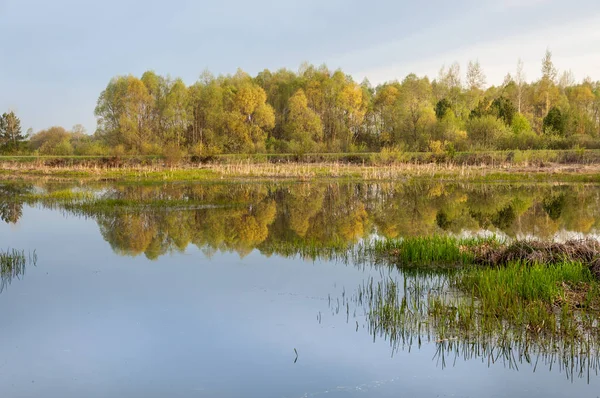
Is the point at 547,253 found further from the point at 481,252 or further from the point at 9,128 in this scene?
the point at 9,128

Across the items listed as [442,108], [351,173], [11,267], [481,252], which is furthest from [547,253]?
[442,108]

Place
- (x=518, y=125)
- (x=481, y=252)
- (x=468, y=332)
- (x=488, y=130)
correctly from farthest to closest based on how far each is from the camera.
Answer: (x=518, y=125)
(x=488, y=130)
(x=481, y=252)
(x=468, y=332)

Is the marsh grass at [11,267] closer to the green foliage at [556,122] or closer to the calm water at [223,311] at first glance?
the calm water at [223,311]

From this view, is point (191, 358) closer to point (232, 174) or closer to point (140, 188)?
point (140, 188)

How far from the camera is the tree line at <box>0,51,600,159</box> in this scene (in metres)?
52.8

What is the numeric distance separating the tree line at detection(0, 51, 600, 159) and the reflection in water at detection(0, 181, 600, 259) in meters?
22.7

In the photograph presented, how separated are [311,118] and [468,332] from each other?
181 ft

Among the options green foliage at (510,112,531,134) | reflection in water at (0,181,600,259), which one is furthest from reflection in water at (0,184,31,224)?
green foliage at (510,112,531,134)

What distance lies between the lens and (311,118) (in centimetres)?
6156

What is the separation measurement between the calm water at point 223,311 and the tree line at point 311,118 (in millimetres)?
32988

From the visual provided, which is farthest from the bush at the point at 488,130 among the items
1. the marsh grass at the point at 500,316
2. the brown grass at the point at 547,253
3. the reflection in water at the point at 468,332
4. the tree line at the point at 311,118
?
the reflection in water at the point at 468,332

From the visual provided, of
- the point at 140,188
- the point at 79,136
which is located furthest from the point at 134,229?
the point at 79,136

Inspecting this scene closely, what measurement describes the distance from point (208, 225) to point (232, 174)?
19826 mm

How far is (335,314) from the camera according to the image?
871 cm
